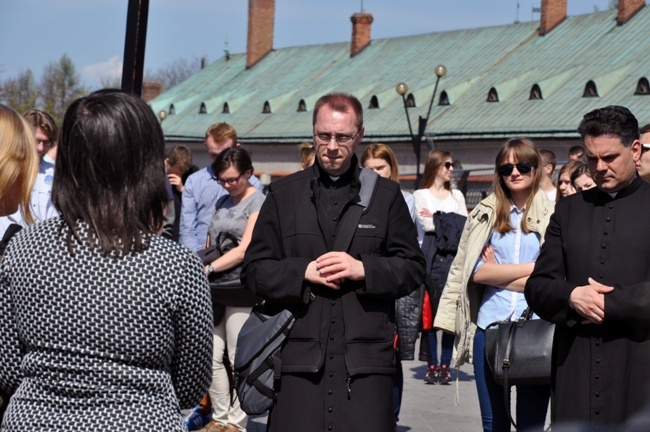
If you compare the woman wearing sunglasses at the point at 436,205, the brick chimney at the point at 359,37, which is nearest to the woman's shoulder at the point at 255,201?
the woman wearing sunglasses at the point at 436,205

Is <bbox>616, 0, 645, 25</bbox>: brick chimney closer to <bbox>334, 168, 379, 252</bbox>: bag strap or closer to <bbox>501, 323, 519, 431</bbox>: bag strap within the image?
<bbox>501, 323, 519, 431</bbox>: bag strap

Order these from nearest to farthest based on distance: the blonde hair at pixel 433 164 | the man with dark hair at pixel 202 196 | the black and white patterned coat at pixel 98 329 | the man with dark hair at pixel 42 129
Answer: the black and white patterned coat at pixel 98 329 → the man with dark hair at pixel 42 129 → the man with dark hair at pixel 202 196 → the blonde hair at pixel 433 164

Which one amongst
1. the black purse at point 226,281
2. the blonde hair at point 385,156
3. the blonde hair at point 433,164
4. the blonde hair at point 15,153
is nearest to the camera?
the blonde hair at point 15,153

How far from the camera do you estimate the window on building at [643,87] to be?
45281 millimetres

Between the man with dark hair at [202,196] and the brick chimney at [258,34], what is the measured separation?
6372 centimetres

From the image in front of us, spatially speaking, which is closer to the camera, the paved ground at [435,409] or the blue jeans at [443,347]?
the paved ground at [435,409]

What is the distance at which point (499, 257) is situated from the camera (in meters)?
7.27

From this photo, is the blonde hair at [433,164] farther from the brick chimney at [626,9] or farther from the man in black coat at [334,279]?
the brick chimney at [626,9]

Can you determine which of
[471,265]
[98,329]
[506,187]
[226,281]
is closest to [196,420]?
[226,281]

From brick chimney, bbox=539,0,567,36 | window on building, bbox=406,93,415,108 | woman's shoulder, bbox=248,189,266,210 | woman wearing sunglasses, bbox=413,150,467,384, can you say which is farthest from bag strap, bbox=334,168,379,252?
brick chimney, bbox=539,0,567,36

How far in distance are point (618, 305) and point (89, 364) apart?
2559 millimetres

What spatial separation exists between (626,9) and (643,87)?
7904 mm

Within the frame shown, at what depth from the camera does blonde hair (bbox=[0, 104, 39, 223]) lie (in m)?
5.21

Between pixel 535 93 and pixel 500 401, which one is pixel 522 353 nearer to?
pixel 500 401
